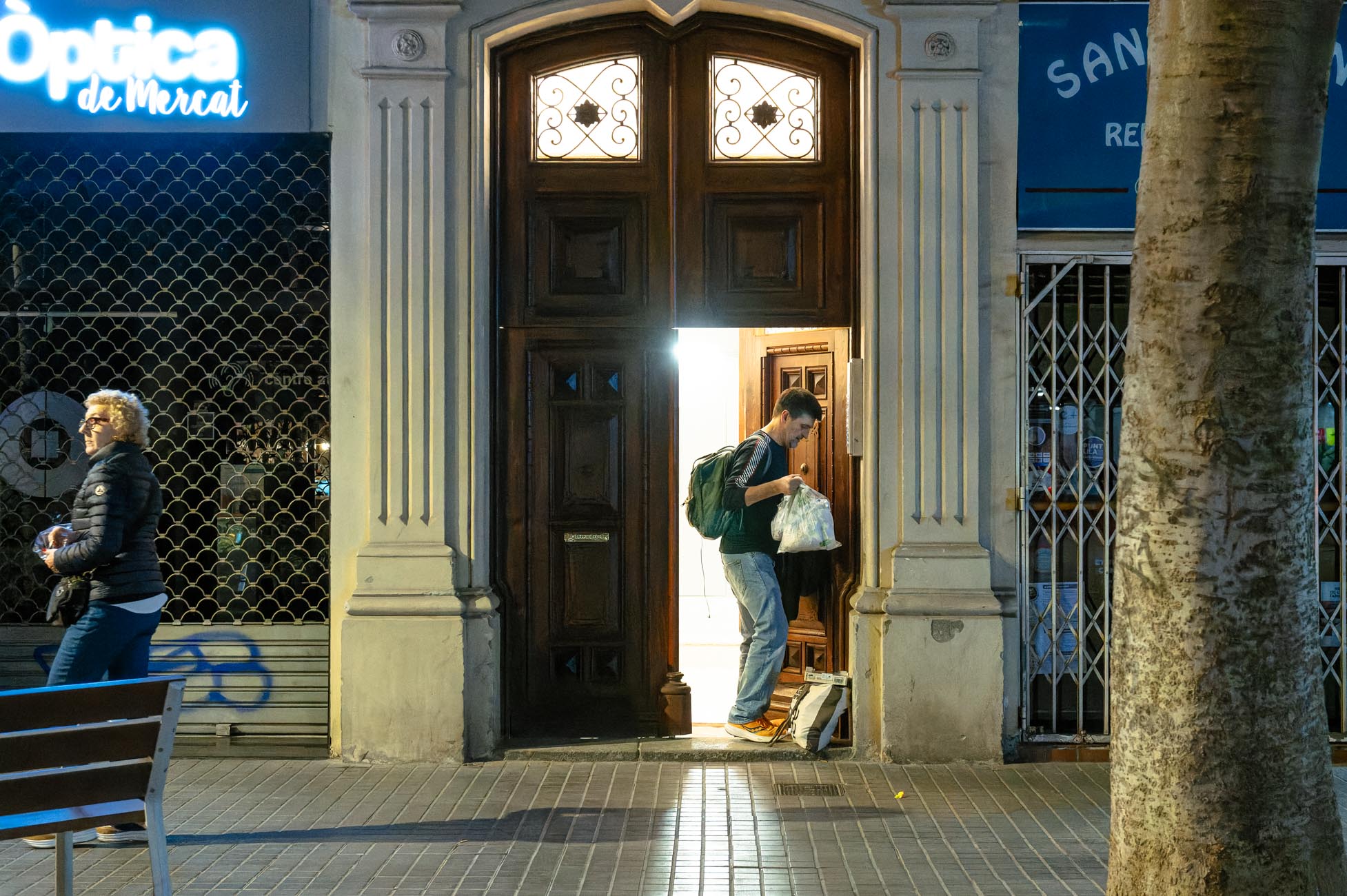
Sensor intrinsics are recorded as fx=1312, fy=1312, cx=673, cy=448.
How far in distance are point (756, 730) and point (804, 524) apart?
127 centimetres

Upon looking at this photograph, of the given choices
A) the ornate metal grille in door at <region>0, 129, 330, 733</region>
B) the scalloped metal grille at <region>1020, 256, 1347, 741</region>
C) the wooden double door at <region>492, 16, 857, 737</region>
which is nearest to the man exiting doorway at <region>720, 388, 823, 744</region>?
the wooden double door at <region>492, 16, 857, 737</region>

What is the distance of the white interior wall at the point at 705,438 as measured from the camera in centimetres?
1211

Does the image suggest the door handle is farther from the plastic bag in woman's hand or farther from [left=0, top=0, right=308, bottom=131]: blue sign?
[left=0, top=0, right=308, bottom=131]: blue sign

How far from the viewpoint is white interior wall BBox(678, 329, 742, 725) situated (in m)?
12.1

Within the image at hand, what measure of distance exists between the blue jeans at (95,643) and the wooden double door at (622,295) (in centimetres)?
246

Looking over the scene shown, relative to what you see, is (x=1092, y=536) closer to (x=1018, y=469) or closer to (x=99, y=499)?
(x=1018, y=469)

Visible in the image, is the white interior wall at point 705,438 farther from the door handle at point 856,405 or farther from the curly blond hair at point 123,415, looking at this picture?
the curly blond hair at point 123,415

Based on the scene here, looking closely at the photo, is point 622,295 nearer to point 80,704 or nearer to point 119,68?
point 119,68

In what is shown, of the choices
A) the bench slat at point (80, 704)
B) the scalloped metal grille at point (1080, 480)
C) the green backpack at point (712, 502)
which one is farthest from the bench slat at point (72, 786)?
the scalloped metal grille at point (1080, 480)

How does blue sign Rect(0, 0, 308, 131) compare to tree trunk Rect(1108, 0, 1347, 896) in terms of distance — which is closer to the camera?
tree trunk Rect(1108, 0, 1347, 896)

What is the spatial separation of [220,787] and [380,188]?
346 cm

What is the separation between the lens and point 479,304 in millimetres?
7750

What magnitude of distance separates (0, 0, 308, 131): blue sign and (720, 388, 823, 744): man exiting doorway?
3.32 m

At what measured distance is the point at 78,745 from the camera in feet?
13.9
